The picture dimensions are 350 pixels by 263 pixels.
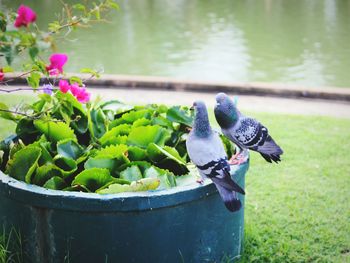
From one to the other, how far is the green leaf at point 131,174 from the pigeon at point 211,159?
331 millimetres

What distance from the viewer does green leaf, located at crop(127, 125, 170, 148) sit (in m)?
3.26

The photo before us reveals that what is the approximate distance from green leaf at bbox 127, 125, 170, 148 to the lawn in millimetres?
921

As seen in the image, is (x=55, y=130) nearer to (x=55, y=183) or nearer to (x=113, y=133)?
(x=113, y=133)

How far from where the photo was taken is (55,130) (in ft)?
10.7

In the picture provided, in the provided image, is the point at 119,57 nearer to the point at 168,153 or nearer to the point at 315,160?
the point at 315,160

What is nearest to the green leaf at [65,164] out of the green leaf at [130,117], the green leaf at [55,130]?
the green leaf at [55,130]

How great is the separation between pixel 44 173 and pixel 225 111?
3.55ft

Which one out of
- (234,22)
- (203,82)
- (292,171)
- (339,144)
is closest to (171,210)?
(292,171)

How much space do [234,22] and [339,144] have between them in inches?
364

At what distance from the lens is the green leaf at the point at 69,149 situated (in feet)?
10.2

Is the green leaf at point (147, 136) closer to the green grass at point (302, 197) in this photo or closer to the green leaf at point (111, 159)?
the green leaf at point (111, 159)

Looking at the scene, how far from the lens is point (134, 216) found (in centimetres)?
273

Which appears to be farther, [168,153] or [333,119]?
[333,119]

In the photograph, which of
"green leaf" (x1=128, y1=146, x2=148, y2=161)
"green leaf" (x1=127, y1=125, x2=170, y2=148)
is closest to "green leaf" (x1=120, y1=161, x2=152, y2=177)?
"green leaf" (x1=128, y1=146, x2=148, y2=161)
